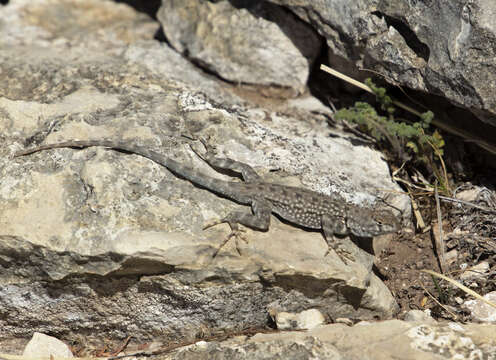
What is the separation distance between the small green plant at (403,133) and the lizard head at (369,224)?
3.39ft

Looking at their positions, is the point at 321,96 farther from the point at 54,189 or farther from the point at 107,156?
the point at 54,189

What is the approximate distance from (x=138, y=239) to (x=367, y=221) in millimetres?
2263

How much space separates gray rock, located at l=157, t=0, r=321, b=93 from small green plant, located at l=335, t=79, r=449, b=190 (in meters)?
1.14

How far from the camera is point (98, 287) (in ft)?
15.2

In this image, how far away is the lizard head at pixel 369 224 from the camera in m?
5.20

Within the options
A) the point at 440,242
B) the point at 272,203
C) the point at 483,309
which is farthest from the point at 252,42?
the point at 483,309

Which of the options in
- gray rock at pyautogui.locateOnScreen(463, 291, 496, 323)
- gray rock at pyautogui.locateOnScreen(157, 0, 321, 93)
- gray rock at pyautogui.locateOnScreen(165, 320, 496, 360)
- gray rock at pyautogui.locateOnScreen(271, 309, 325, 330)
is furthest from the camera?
gray rock at pyautogui.locateOnScreen(157, 0, 321, 93)

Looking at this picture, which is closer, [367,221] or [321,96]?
[367,221]

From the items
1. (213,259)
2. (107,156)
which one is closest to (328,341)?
(213,259)

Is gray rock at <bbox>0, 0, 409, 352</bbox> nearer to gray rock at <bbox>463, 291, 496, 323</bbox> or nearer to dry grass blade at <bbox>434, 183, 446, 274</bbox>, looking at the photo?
dry grass blade at <bbox>434, 183, 446, 274</bbox>

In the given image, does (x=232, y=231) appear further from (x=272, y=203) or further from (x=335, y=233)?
(x=335, y=233)

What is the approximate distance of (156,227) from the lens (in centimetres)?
450

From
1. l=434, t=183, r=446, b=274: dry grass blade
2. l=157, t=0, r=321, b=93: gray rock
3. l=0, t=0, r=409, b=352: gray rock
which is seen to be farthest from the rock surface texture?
l=157, t=0, r=321, b=93: gray rock

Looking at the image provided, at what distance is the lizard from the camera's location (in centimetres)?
495
